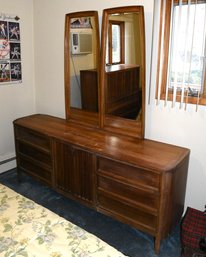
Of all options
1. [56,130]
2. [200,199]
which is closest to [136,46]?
[56,130]

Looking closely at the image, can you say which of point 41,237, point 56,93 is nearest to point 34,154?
point 56,93

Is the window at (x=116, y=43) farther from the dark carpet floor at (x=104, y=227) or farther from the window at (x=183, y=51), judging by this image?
the dark carpet floor at (x=104, y=227)

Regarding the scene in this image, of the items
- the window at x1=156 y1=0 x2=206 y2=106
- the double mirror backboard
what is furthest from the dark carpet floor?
the window at x1=156 y1=0 x2=206 y2=106

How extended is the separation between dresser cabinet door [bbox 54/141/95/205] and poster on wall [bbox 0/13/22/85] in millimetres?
1076

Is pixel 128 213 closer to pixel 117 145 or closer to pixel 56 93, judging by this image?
pixel 117 145

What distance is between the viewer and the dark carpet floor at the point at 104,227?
2.04 meters

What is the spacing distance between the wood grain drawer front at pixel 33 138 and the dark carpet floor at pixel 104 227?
1.70 ft

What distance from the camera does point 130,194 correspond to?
199cm

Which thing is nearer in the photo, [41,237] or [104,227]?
[41,237]

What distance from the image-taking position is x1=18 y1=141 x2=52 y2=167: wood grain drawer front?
255cm

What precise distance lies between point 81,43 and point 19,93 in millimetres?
1027

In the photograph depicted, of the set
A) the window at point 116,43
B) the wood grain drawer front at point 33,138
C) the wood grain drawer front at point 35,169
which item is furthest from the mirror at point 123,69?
the wood grain drawer front at point 35,169

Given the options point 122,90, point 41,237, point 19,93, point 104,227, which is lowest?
point 104,227

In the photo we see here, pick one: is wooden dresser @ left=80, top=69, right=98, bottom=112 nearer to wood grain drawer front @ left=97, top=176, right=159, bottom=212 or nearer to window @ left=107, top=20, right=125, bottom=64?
window @ left=107, top=20, right=125, bottom=64
